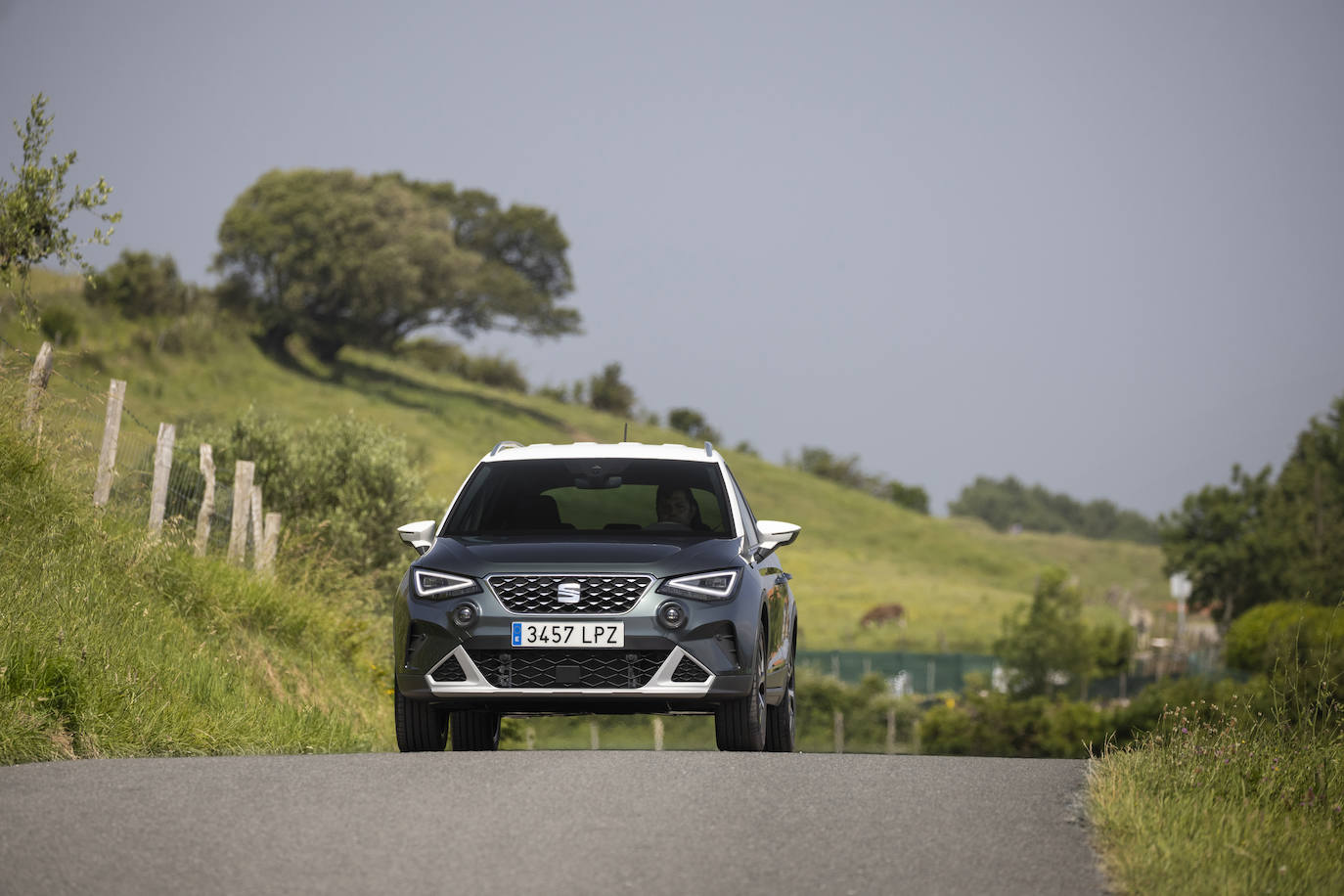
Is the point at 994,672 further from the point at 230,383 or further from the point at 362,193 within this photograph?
the point at 362,193

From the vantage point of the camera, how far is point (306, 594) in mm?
17062

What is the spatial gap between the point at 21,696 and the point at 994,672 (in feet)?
207

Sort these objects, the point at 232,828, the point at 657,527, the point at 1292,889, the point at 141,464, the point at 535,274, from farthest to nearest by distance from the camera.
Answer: the point at 535,274 → the point at 141,464 → the point at 657,527 → the point at 232,828 → the point at 1292,889

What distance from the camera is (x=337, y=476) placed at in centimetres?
2777

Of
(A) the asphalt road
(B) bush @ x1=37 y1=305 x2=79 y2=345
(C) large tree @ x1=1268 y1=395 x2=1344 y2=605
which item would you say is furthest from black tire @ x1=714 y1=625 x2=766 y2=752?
(C) large tree @ x1=1268 y1=395 x2=1344 y2=605

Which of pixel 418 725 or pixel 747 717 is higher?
pixel 747 717

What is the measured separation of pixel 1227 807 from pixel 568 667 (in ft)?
11.3

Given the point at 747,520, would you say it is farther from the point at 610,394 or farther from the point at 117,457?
the point at 610,394

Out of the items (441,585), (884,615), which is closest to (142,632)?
(441,585)

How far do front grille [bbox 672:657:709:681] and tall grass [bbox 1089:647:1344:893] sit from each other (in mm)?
2103

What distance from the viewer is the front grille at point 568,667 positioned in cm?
908

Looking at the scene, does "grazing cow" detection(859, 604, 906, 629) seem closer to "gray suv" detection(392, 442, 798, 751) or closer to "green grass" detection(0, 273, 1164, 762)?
"green grass" detection(0, 273, 1164, 762)

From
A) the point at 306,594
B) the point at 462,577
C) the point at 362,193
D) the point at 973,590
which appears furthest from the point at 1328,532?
the point at 462,577

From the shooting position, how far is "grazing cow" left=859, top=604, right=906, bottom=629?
79269 millimetres
